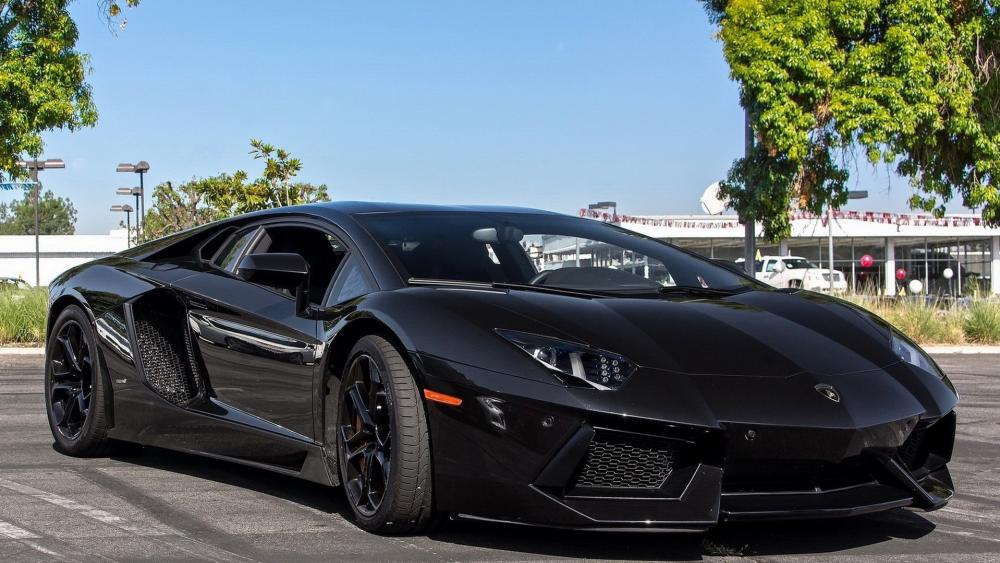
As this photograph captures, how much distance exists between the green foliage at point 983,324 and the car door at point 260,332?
534 inches

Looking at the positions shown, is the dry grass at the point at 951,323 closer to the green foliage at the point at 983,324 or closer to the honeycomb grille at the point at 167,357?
the green foliage at the point at 983,324

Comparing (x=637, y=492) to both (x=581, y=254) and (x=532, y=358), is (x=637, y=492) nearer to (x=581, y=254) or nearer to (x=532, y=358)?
(x=532, y=358)

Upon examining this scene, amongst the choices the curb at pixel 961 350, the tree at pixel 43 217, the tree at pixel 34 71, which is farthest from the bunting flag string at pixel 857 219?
the tree at pixel 43 217

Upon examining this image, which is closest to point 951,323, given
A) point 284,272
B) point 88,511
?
point 284,272

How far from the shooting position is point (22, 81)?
65.6ft

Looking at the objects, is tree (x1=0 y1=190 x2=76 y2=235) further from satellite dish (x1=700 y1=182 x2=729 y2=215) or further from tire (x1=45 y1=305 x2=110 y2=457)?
tire (x1=45 y1=305 x2=110 y2=457)

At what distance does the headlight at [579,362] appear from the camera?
3.47m

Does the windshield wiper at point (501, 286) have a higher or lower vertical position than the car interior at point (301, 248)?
lower

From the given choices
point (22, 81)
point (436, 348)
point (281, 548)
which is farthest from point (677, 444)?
point (22, 81)

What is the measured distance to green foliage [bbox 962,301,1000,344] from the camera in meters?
16.2

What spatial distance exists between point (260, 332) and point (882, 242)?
5509cm

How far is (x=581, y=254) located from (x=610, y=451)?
5.04 feet

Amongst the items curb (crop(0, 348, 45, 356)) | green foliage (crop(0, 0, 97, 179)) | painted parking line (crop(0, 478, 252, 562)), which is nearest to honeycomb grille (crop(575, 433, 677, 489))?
painted parking line (crop(0, 478, 252, 562))

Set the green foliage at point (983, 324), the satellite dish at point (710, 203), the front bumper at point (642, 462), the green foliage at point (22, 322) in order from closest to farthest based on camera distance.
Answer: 1. the front bumper at point (642, 462)
2. the green foliage at point (22, 322)
3. the green foliage at point (983, 324)
4. the satellite dish at point (710, 203)
